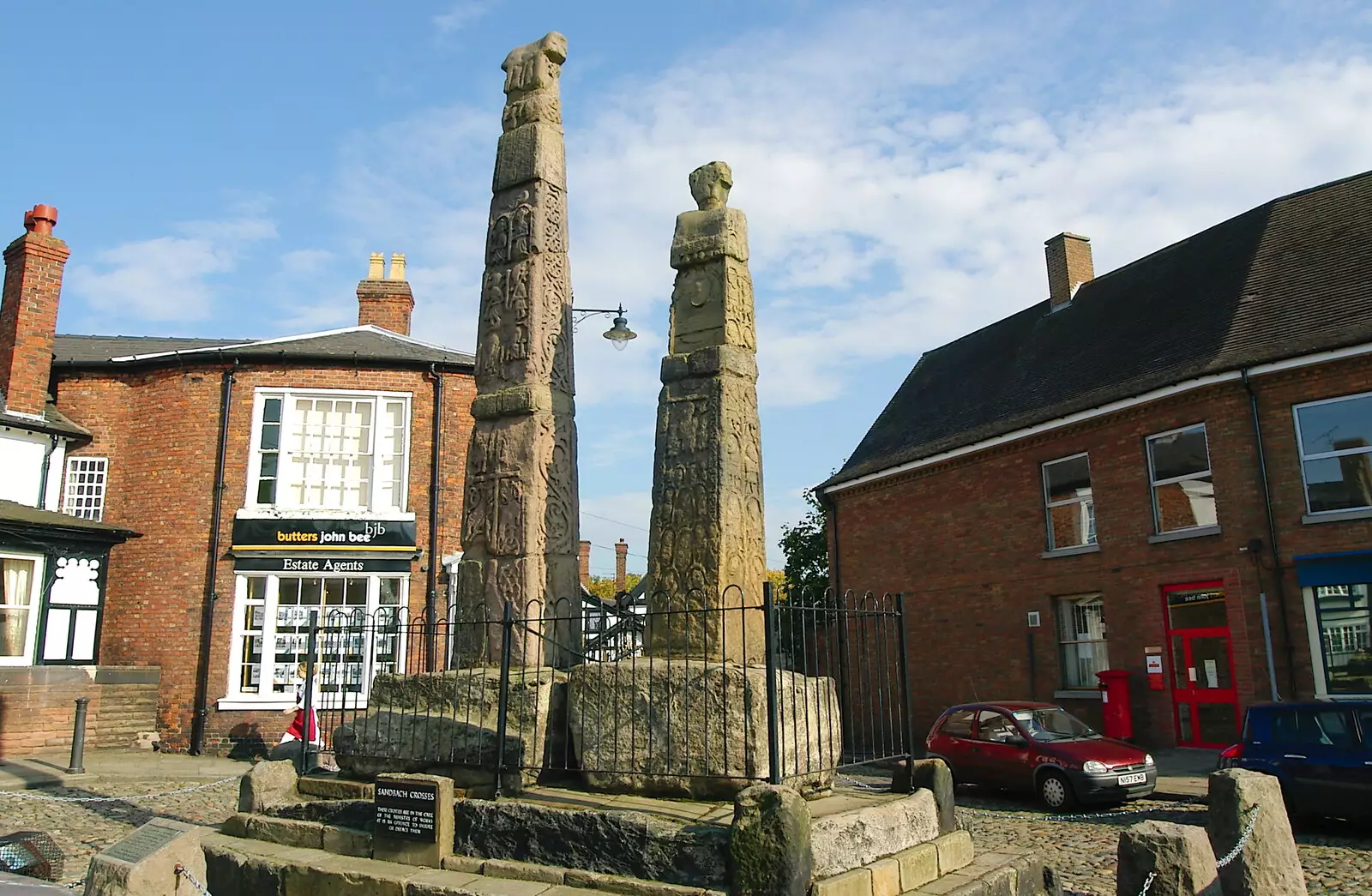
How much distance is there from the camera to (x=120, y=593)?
17.6m

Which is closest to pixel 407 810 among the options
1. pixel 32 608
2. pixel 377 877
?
pixel 377 877

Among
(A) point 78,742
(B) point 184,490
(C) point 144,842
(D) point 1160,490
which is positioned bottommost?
(A) point 78,742

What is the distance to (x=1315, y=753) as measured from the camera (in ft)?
35.0

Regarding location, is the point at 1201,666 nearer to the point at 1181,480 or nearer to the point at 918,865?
the point at 1181,480

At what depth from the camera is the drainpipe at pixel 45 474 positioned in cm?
1770

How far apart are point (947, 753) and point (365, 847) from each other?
9.50 m

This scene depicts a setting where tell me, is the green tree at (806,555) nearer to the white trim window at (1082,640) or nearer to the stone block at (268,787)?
the white trim window at (1082,640)

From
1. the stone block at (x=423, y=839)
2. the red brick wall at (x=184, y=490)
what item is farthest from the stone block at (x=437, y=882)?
the red brick wall at (x=184, y=490)

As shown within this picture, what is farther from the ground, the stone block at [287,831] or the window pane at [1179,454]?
the window pane at [1179,454]

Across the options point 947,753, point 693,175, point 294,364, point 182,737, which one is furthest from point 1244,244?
point 182,737

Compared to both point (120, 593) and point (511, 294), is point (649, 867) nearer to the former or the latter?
point (511, 294)

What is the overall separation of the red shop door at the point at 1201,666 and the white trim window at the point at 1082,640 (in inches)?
56.8

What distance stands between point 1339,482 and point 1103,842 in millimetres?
7677

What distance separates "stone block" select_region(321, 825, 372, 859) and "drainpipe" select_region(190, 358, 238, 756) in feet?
37.6
